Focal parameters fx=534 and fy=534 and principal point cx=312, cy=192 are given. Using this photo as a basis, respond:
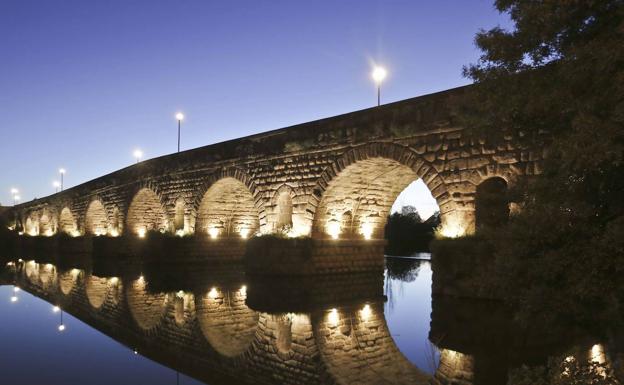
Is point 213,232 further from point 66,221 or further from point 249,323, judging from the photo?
point 66,221

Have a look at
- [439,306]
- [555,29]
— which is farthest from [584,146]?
[439,306]

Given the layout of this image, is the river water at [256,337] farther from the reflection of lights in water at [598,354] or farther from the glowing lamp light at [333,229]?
the glowing lamp light at [333,229]

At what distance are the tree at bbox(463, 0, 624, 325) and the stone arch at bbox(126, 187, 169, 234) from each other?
2098 cm

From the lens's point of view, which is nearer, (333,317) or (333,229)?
(333,317)

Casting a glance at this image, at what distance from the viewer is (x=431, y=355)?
22.5 feet

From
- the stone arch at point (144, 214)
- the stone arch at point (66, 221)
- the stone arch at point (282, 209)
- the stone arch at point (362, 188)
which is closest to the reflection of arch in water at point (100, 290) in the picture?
the stone arch at point (282, 209)

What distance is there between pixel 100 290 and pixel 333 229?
21.1 ft

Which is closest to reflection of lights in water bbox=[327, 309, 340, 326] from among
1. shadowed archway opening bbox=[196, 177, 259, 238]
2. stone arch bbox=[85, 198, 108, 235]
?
shadowed archway opening bbox=[196, 177, 259, 238]

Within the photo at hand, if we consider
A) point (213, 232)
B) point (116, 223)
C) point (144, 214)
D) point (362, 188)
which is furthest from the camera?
point (116, 223)

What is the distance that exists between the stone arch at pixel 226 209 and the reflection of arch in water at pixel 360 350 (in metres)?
9.53

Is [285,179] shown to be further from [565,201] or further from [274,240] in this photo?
[565,201]

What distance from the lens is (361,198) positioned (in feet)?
51.0

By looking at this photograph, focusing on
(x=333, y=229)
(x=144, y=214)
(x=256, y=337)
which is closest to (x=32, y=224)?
(x=144, y=214)

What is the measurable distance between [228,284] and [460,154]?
7208mm
